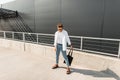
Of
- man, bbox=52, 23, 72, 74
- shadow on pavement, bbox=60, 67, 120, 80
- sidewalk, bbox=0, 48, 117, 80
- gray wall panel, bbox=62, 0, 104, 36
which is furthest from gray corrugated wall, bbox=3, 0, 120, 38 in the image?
man, bbox=52, 23, 72, 74

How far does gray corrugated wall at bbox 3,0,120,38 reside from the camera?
519 centimetres

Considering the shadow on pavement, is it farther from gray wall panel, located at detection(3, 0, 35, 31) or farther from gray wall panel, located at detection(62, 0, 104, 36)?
gray wall panel, located at detection(3, 0, 35, 31)

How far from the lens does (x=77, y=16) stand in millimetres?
6449

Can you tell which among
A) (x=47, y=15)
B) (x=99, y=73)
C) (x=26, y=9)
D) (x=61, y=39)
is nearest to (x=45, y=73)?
(x=61, y=39)

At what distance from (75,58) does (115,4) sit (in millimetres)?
2842

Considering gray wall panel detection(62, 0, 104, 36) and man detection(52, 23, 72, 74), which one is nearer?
man detection(52, 23, 72, 74)

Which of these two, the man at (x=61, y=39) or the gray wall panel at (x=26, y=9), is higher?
the gray wall panel at (x=26, y=9)

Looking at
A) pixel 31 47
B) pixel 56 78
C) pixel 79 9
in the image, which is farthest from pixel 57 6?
pixel 56 78

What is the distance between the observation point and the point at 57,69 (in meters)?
4.43

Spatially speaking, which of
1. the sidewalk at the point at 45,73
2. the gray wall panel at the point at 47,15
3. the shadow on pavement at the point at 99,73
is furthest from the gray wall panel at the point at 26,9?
the shadow on pavement at the point at 99,73

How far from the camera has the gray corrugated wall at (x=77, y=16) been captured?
5191 mm

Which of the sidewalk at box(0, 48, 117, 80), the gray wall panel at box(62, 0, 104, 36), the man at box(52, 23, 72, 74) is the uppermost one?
the gray wall panel at box(62, 0, 104, 36)

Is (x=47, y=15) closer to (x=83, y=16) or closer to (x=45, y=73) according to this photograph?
(x=83, y=16)

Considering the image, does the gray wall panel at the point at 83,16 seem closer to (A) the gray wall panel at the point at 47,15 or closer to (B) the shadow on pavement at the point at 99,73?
(A) the gray wall panel at the point at 47,15
